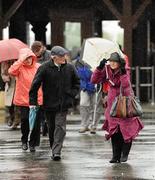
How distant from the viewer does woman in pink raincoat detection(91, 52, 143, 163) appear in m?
12.6

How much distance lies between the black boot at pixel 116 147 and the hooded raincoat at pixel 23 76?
7.23 ft

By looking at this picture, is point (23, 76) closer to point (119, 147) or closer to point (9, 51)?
point (9, 51)

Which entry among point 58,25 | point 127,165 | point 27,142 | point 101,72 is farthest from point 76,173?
point 58,25

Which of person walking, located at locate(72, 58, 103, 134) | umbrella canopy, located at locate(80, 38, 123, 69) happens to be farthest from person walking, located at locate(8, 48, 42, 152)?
person walking, located at locate(72, 58, 103, 134)

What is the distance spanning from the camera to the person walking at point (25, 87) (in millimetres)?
14352

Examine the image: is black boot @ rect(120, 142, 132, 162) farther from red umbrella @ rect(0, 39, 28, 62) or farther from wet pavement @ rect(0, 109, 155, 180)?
red umbrella @ rect(0, 39, 28, 62)

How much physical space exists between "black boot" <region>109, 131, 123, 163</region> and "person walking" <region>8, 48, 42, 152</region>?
1.91 metres

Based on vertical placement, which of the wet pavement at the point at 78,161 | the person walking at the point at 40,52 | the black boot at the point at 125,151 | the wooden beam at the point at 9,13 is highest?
the wooden beam at the point at 9,13

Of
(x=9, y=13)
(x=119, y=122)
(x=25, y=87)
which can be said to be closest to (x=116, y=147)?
(x=119, y=122)

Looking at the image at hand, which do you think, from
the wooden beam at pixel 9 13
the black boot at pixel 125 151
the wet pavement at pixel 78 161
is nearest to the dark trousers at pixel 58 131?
the wet pavement at pixel 78 161

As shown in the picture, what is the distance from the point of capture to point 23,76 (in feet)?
48.0

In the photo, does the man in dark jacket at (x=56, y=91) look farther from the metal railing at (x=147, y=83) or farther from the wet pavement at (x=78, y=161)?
the metal railing at (x=147, y=83)

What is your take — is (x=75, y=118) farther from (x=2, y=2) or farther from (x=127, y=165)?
(x=127, y=165)

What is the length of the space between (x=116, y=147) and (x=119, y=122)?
1.42 ft
